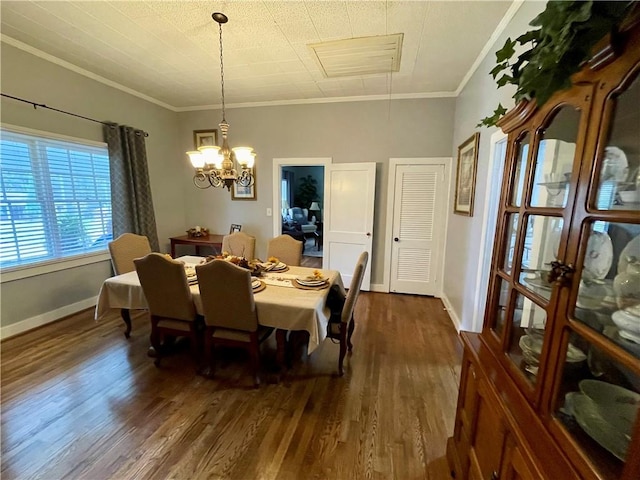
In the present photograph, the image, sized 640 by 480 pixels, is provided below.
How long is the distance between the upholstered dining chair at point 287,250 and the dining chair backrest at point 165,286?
121 cm

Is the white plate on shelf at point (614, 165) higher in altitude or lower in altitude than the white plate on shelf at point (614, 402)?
higher

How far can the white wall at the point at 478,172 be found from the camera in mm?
2119

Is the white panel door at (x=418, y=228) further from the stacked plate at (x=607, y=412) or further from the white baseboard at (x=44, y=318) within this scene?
the white baseboard at (x=44, y=318)

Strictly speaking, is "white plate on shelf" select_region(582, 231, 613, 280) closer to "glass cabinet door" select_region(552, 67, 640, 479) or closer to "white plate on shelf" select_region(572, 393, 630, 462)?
"glass cabinet door" select_region(552, 67, 640, 479)

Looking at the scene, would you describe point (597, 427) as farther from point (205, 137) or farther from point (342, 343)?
point (205, 137)

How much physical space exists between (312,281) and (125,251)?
6.56ft

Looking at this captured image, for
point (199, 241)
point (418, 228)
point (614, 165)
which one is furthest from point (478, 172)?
point (199, 241)

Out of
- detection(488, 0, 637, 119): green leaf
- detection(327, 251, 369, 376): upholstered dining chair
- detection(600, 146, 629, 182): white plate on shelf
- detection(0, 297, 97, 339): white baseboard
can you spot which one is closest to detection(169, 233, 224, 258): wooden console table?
detection(0, 297, 97, 339): white baseboard

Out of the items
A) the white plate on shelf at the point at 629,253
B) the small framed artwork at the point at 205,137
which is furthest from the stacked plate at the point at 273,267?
the small framed artwork at the point at 205,137

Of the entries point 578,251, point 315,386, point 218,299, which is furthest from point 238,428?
point 578,251

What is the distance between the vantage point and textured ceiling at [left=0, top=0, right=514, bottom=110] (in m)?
2.11

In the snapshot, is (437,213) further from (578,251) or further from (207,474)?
(207,474)

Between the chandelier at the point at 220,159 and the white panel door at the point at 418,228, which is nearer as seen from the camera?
the chandelier at the point at 220,159

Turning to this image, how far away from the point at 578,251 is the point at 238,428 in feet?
6.45
